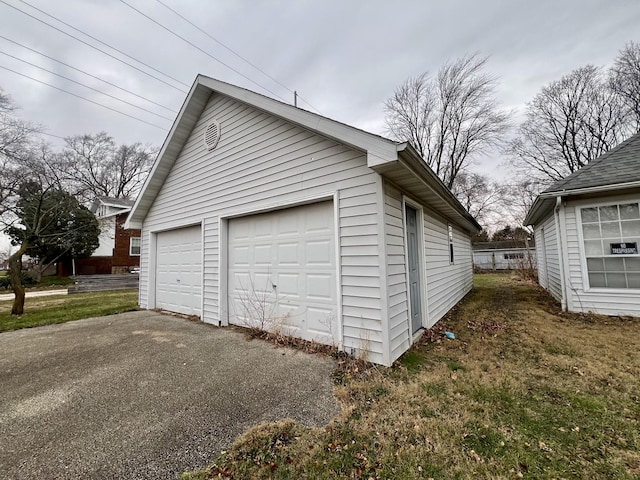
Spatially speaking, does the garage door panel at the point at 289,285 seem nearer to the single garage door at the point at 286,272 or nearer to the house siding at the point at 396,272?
the single garage door at the point at 286,272

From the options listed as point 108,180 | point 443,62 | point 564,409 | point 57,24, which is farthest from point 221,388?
point 108,180

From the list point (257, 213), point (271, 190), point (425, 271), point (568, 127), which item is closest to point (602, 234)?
point (425, 271)

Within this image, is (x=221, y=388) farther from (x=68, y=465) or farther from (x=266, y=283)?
(x=266, y=283)

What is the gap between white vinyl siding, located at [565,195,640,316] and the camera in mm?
5633

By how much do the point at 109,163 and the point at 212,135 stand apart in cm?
2535

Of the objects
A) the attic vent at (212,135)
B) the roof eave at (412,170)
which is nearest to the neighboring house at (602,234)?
the roof eave at (412,170)

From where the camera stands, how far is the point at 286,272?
15.5 ft

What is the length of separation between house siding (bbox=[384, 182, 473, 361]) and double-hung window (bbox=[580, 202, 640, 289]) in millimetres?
2931

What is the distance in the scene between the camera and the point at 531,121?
19.0m

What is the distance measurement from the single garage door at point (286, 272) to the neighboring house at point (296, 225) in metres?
0.02

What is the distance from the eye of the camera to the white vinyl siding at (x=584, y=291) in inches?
222

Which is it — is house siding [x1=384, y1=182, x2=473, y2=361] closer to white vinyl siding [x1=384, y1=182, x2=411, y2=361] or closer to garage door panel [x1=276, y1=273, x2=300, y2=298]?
white vinyl siding [x1=384, y1=182, x2=411, y2=361]

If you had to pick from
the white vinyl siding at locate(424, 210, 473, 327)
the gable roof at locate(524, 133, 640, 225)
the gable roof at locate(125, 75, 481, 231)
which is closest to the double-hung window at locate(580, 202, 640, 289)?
the gable roof at locate(524, 133, 640, 225)

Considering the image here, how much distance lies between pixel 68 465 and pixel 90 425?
0.53 metres
